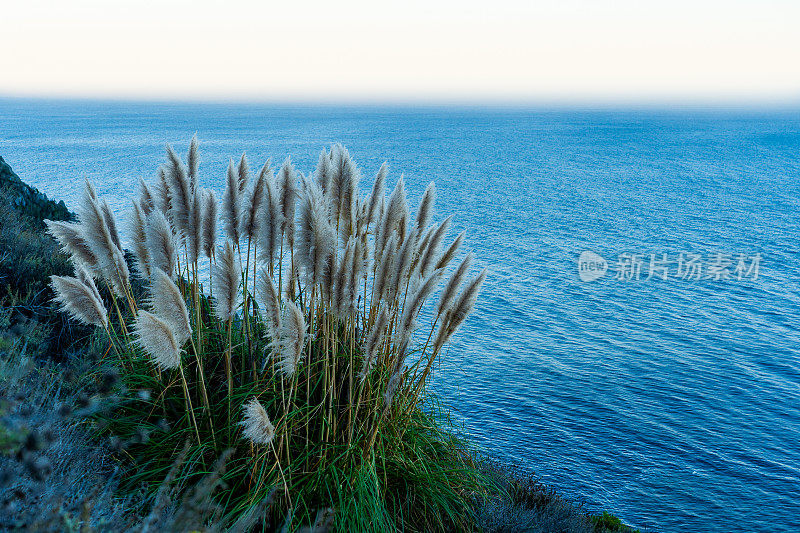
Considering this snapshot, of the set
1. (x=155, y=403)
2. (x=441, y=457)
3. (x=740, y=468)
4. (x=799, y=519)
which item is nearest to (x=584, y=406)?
(x=740, y=468)

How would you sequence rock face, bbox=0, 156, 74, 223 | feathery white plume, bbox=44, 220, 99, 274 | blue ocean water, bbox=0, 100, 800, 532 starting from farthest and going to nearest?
1. blue ocean water, bbox=0, 100, 800, 532
2. rock face, bbox=0, 156, 74, 223
3. feathery white plume, bbox=44, 220, 99, 274

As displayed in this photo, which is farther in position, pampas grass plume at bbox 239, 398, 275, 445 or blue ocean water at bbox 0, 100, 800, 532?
blue ocean water at bbox 0, 100, 800, 532

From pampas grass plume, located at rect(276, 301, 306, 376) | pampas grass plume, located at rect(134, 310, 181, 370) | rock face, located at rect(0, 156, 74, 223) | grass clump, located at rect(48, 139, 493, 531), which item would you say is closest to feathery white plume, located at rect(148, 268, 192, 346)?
grass clump, located at rect(48, 139, 493, 531)

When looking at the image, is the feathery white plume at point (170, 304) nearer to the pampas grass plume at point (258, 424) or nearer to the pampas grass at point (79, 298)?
the pampas grass plume at point (258, 424)

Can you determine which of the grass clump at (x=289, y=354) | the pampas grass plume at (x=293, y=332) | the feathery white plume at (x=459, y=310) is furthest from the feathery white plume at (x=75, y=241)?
the feathery white plume at (x=459, y=310)

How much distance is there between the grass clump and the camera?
3906mm

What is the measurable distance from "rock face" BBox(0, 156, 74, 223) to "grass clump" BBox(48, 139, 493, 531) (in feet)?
23.8

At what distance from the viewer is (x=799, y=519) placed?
1253cm

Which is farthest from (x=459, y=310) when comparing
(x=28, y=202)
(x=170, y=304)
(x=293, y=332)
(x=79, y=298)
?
(x=28, y=202)

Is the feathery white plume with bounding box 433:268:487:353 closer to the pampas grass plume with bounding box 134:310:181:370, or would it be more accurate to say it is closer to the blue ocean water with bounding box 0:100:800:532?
the pampas grass plume with bounding box 134:310:181:370

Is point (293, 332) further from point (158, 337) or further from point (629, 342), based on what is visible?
point (629, 342)

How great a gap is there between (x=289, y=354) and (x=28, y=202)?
32.5 feet

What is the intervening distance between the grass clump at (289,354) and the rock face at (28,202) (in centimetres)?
727

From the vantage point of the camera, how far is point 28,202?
35.6 ft
